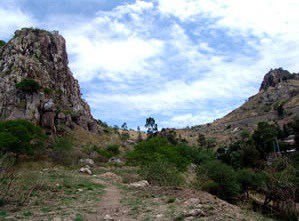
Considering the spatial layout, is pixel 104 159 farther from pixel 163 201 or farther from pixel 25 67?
pixel 163 201

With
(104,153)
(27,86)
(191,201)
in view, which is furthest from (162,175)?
(27,86)

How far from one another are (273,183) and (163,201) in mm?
9260

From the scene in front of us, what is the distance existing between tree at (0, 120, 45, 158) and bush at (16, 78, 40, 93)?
40.9 feet

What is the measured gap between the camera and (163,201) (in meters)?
12.7

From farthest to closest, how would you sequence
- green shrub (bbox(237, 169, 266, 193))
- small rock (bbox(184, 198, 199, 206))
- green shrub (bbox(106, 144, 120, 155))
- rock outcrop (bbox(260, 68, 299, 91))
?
rock outcrop (bbox(260, 68, 299, 91)) → green shrub (bbox(106, 144, 120, 155)) → green shrub (bbox(237, 169, 266, 193)) → small rock (bbox(184, 198, 199, 206))

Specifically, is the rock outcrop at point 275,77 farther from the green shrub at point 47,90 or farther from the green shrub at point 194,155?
the green shrub at point 47,90

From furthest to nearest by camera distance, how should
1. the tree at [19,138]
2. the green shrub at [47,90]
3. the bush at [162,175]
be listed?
the green shrub at [47,90] → the tree at [19,138] → the bush at [162,175]

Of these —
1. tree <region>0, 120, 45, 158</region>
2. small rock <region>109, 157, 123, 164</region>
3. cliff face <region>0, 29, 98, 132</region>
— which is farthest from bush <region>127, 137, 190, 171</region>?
cliff face <region>0, 29, 98, 132</region>

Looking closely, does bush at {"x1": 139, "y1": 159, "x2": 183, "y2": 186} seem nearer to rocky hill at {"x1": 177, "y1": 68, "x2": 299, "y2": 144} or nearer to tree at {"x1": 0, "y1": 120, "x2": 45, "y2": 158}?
tree at {"x1": 0, "y1": 120, "x2": 45, "y2": 158}

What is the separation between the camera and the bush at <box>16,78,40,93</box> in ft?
162

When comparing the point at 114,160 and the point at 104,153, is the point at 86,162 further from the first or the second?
the point at 104,153

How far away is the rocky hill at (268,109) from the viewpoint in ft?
287

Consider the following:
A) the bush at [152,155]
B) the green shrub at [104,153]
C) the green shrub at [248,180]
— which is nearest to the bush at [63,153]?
the green shrub at [104,153]

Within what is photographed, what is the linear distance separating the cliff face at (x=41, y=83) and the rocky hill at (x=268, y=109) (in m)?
45.7
